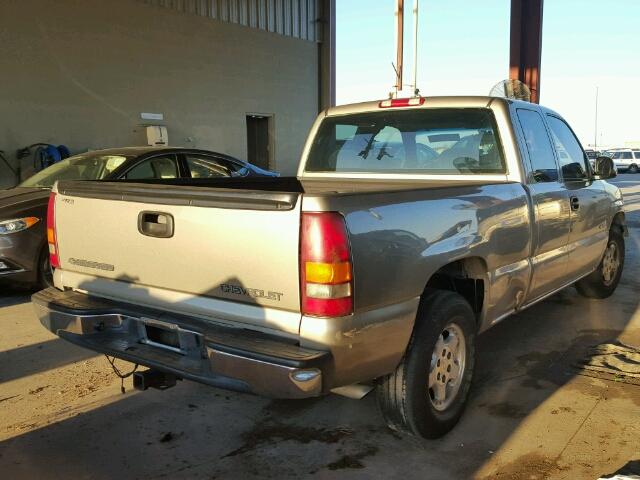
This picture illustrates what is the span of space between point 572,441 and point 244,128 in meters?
17.3

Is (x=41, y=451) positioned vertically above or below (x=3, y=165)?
below

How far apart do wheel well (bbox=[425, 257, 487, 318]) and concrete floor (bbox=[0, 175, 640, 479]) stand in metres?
0.69

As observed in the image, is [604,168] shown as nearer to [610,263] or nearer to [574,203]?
[574,203]

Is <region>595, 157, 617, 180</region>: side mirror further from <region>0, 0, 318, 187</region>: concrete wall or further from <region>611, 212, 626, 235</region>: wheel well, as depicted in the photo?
<region>0, 0, 318, 187</region>: concrete wall

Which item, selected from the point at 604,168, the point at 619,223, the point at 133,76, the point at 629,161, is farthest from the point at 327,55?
the point at 629,161

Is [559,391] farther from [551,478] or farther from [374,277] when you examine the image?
[374,277]

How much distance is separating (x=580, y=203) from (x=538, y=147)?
0.77 metres

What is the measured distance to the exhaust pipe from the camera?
3.09 m

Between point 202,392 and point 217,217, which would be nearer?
point 217,217

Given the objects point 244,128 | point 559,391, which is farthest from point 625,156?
point 559,391

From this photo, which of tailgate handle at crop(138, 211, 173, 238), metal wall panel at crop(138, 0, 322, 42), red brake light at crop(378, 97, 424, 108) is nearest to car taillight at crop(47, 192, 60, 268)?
tailgate handle at crop(138, 211, 173, 238)

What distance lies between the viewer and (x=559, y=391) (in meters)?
3.92

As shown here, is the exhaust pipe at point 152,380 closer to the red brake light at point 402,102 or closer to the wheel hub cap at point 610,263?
the red brake light at point 402,102

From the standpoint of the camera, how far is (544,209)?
416cm
